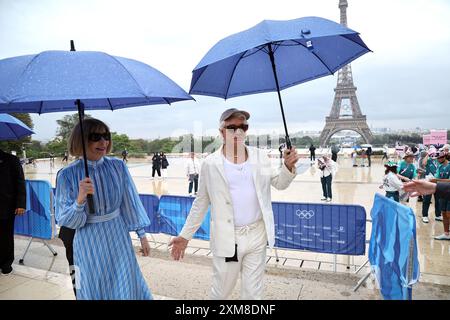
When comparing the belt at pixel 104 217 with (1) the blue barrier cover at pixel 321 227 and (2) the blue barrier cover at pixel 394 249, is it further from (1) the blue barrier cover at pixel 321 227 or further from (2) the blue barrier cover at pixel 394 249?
(1) the blue barrier cover at pixel 321 227

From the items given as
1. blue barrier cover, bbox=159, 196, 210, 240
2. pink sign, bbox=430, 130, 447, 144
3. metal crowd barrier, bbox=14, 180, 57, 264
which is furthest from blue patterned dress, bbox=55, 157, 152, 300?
pink sign, bbox=430, 130, 447, 144

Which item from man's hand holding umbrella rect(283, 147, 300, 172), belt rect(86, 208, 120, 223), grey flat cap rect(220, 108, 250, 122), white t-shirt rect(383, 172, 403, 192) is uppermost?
grey flat cap rect(220, 108, 250, 122)

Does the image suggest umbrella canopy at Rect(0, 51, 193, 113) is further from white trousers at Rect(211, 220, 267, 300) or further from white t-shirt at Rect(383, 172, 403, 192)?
white t-shirt at Rect(383, 172, 403, 192)

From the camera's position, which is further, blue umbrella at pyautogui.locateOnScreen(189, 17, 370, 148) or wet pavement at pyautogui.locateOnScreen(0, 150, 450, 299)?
wet pavement at pyautogui.locateOnScreen(0, 150, 450, 299)

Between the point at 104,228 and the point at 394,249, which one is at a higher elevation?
the point at 104,228

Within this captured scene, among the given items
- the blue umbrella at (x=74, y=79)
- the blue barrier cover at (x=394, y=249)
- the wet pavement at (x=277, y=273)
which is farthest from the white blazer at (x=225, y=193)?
the wet pavement at (x=277, y=273)

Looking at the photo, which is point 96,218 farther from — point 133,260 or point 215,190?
point 215,190

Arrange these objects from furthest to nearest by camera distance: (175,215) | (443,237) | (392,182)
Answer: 1. (392,182)
2. (443,237)
3. (175,215)

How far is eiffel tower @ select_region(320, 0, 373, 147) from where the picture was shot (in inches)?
1916

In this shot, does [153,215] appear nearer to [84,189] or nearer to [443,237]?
[84,189]

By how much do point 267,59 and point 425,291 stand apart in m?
3.09

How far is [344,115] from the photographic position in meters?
50.4

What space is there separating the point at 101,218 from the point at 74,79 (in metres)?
0.97

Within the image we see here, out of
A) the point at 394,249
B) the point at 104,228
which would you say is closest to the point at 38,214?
the point at 104,228
